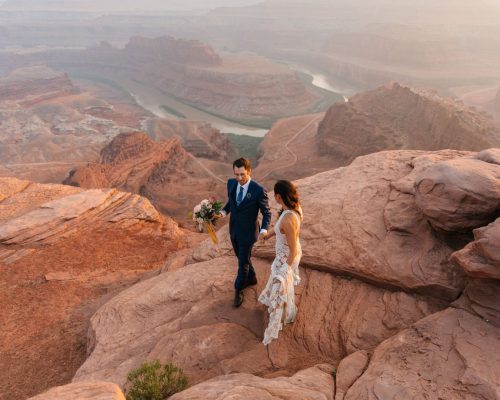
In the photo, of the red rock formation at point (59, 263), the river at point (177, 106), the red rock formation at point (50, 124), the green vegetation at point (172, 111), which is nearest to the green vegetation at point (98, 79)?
the river at point (177, 106)

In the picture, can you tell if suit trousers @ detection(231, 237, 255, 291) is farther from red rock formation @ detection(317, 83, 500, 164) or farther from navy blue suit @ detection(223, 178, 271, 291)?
red rock formation @ detection(317, 83, 500, 164)

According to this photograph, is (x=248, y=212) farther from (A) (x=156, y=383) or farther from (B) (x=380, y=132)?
(B) (x=380, y=132)

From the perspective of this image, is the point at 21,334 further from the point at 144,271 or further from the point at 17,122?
the point at 17,122

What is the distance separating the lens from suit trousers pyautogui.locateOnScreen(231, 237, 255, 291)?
5.49 metres

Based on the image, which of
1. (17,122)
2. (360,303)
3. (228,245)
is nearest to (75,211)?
(228,245)

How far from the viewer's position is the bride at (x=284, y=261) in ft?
13.9

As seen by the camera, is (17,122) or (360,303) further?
(17,122)

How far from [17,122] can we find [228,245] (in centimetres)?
6567

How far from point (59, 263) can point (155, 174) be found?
926 inches

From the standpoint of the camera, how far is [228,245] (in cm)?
786

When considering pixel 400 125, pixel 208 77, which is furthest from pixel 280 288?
pixel 208 77

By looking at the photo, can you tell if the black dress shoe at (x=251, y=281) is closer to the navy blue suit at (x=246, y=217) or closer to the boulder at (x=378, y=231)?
the navy blue suit at (x=246, y=217)

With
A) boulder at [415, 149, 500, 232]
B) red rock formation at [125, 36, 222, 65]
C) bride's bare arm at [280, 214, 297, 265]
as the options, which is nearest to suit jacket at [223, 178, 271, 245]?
bride's bare arm at [280, 214, 297, 265]

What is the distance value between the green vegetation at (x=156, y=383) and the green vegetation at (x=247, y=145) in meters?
44.4
